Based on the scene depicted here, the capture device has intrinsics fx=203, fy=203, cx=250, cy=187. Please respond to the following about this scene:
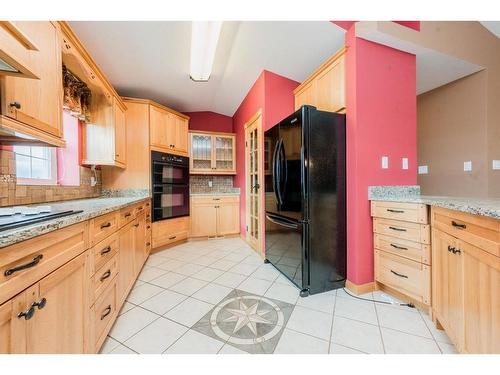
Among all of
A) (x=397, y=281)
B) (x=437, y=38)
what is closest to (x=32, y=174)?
(x=397, y=281)

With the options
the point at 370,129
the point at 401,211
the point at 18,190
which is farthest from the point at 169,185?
the point at 401,211

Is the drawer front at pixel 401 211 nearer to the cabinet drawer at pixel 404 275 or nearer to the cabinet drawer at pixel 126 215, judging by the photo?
the cabinet drawer at pixel 404 275

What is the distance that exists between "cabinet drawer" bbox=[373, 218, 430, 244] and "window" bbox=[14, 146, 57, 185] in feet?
9.66

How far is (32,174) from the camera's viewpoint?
1.77m

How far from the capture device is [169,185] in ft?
10.7

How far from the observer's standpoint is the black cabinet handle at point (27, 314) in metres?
0.67

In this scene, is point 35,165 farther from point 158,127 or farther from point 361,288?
point 361,288

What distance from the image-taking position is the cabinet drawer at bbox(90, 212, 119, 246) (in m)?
1.14

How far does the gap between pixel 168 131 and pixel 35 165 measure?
173 cm

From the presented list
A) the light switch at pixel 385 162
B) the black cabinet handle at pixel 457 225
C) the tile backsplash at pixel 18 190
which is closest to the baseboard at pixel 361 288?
the black cabinet handle at pixel 457 225

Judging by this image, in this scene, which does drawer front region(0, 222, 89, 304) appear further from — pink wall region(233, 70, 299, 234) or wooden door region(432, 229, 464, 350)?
pink wall region(233, 70, 299, 234)
